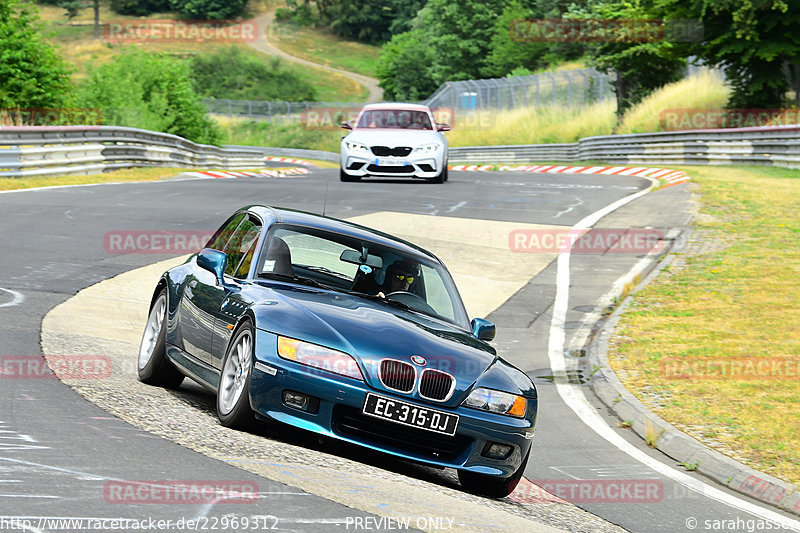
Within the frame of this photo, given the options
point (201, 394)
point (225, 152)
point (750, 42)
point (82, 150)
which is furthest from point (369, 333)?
point (225, 152)

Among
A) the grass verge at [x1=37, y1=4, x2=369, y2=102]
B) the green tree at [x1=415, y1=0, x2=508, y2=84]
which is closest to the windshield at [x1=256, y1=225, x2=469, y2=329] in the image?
the green tree at [x1=415, y1=0, x2=508, y2=84]

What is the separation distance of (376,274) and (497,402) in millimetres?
1656

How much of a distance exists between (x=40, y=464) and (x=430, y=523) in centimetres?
193

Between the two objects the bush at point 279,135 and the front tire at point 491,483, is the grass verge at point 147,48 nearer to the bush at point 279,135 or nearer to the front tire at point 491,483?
the bush at point 279,135

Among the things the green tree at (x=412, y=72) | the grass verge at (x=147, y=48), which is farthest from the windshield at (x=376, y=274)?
the grass verge at (x=147, y=48)

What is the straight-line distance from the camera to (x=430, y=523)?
5.27 m

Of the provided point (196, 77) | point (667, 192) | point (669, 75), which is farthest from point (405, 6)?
point (667, 192)

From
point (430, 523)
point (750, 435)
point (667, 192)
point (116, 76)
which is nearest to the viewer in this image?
point (430, 523)

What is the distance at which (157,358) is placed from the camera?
814 centimetres

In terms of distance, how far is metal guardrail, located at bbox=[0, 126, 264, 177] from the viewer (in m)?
24.0

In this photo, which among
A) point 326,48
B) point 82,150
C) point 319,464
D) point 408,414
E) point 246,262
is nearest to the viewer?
point 319,464

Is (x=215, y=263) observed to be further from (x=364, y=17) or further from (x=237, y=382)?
(x=364, y=17)

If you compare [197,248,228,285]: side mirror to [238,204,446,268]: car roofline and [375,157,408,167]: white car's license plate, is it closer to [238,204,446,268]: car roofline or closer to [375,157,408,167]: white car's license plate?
[238,204,446,268]: car roofline

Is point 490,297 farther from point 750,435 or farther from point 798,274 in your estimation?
point 750,435
